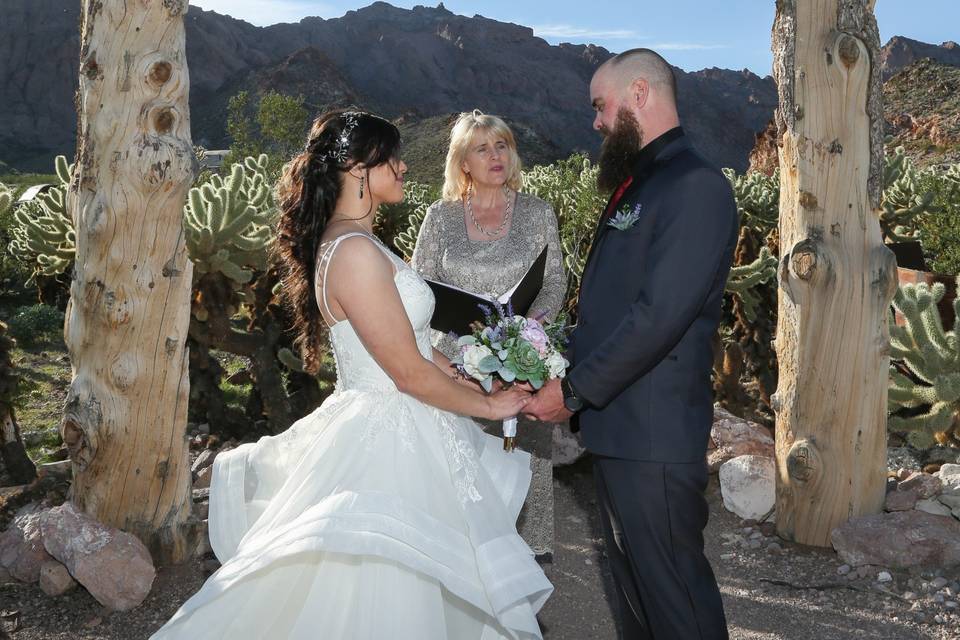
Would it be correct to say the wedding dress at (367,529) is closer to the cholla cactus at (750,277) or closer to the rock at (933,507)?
the rock at (933,507)

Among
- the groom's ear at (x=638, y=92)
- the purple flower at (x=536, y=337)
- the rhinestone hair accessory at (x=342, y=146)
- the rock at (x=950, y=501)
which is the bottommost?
the rock at (x=950, y=501)

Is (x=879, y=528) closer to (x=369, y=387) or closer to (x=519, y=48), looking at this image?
(x=369, y=387)

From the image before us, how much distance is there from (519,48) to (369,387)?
369 ft

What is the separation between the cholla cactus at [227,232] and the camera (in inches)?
255

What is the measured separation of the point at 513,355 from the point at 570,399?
224mm

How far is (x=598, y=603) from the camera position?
4453 millimetres

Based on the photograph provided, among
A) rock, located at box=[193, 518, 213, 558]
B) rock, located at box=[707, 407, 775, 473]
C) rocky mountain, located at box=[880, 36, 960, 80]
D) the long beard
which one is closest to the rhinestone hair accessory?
the long beard

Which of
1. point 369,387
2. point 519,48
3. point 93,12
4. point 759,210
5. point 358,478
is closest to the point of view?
point 358,478

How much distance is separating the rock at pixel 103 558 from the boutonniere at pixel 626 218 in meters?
2.81

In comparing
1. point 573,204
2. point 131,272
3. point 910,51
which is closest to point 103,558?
point 131,272

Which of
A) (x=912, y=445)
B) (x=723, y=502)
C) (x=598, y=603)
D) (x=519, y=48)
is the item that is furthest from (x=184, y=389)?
(x=519, y=48)

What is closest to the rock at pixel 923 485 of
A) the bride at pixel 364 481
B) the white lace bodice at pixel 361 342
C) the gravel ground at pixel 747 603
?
the gravel ground at pixel 747 603

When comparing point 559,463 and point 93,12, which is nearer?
point 93,12

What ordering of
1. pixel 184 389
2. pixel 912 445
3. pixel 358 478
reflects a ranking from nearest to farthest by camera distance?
pixel 358 478
pixel 184 389
pixel 912 445
